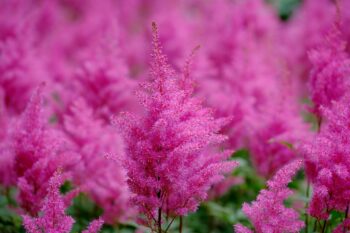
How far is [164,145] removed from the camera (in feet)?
9.88

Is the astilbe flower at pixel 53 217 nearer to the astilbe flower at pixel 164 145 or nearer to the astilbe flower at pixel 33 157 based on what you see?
the astilbe flower at pixel 164 145

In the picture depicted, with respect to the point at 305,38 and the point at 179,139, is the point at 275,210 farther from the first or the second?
the point at 305,38

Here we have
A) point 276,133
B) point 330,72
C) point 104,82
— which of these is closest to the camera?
point 330,72

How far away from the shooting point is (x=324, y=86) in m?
4.07

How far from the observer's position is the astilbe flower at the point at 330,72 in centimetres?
399

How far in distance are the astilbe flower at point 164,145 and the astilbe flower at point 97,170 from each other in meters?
1.26

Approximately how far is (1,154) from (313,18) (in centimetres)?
732

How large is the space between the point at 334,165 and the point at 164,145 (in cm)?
123

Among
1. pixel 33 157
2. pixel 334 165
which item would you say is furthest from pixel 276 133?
pixel 33 157

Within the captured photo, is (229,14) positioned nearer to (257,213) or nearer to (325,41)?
(325,41)

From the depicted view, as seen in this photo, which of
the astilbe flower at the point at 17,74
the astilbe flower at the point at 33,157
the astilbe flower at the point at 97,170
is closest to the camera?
the astilbe flower at the point at 33,157

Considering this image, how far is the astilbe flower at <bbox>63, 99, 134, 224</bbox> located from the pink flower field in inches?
0.6

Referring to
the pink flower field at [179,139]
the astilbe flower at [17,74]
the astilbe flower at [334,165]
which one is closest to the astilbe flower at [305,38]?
the pink flower field at [179,139]

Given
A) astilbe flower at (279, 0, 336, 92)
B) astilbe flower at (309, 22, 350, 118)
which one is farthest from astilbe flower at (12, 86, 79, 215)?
astilbe flower at (279, 0, 336, 92)
